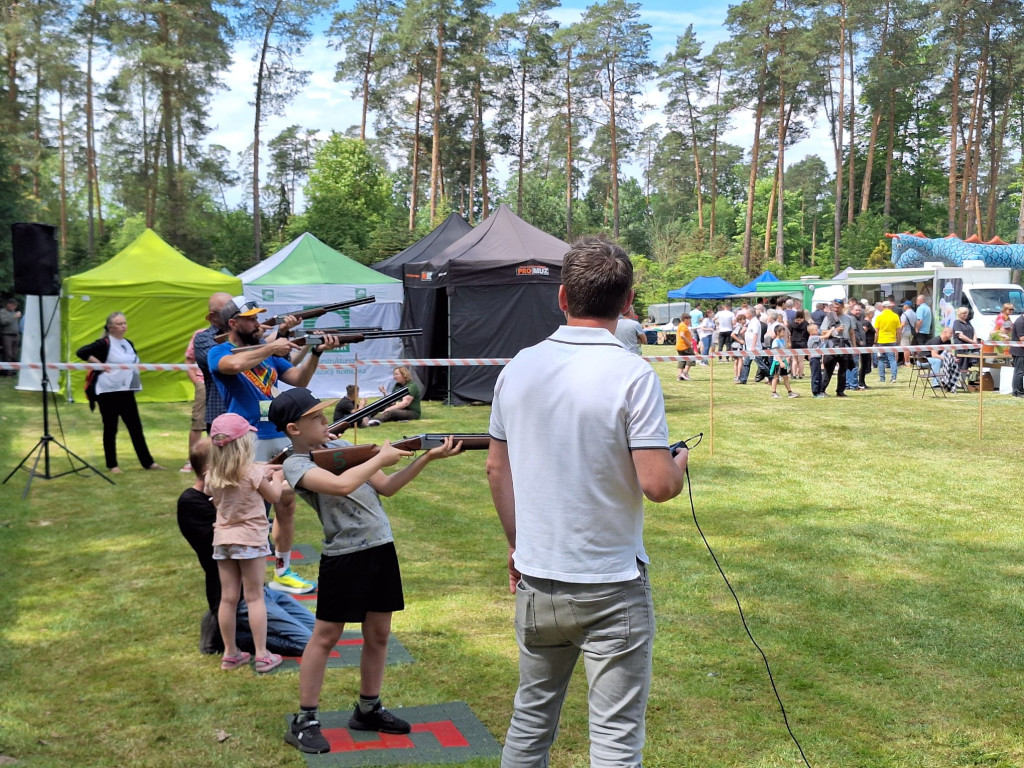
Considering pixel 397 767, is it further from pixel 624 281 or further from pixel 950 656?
pixel 950 656

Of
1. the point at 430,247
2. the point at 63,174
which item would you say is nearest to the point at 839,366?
the point at 430,247

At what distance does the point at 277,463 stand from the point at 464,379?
508 inches

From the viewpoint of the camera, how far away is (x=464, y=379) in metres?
16.8

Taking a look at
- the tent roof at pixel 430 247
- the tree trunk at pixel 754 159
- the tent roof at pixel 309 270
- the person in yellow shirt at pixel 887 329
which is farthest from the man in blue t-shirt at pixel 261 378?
the tree trunk at pixel 754 159

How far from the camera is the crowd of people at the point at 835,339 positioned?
60.6 ft

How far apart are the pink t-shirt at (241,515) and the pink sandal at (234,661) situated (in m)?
0.62

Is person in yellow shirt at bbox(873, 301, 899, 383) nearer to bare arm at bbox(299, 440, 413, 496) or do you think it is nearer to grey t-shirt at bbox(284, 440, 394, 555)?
grey t-shirt at bbox(284, 440, 394, 555)

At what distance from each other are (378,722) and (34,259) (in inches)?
292

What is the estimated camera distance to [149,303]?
56.0 feet

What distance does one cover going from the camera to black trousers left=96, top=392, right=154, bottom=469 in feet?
33.3

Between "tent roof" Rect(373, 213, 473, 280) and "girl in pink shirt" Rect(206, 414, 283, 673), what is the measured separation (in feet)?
45.2

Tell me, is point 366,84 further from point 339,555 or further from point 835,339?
point 339,555

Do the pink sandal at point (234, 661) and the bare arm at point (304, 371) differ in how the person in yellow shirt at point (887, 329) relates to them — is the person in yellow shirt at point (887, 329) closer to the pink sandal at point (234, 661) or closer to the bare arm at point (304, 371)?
the bare arm at point (304, 371)

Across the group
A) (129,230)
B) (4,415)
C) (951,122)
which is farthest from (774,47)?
(129,230)
